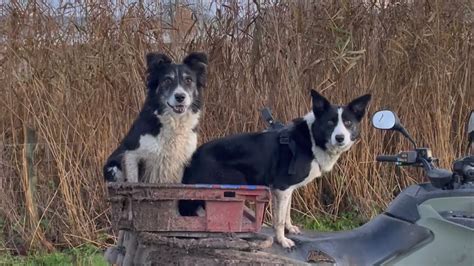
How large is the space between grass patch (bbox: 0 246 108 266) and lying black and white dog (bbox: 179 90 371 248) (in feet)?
6.18

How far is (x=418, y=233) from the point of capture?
2555 millimetres

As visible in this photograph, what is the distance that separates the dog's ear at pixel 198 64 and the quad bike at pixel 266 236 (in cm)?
160

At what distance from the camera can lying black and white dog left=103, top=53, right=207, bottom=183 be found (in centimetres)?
400

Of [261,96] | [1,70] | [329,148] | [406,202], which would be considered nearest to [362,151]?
[261,96]

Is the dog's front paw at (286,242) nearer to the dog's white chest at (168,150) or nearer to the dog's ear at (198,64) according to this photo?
the dog's white chest at (168,150)

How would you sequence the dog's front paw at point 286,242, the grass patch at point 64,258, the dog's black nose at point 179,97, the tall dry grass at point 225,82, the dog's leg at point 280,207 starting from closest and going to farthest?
1. the dog's front paw at point 286,242
2. the dog's leg at point 280,207
3. the dog's black nose at point 179,97
4. the grass patch at point 64,258
5. the tall dry grass at point 225,82

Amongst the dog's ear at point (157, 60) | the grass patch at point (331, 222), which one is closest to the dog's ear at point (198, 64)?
the dog's ear at point (157, 60)

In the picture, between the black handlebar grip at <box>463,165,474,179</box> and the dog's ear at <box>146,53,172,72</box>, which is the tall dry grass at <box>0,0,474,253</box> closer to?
the dog's ear at <box>146,53,172,72</box>

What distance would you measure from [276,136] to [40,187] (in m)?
2.87

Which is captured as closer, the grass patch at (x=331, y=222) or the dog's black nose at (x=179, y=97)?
the dog's black nose at (x=179, y=97)

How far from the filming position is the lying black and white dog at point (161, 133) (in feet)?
13.1

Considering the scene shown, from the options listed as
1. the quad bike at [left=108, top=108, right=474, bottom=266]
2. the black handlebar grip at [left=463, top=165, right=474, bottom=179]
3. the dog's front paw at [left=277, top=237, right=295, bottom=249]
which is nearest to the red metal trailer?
the quad bike at [left=108, top=108, right=474, bottom=266]

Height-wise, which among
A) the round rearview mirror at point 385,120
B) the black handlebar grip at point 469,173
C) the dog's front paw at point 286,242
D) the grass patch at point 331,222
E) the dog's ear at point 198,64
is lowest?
the grass patch at point 331,222

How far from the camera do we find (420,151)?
277 cm
